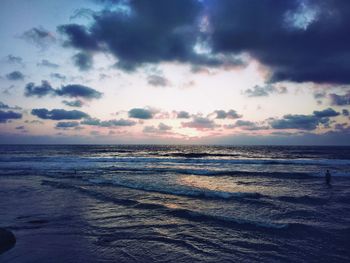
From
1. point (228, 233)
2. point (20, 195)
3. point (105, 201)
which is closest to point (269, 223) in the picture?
point (228, 233)

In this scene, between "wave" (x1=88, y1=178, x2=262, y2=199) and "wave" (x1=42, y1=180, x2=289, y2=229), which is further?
"wave" (x1=88, y1=178, x2=262, y2=199)

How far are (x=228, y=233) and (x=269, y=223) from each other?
219cm

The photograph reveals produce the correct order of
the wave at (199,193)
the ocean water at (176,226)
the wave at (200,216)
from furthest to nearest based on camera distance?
the wave at (199,193) < the wave at (200,216) < the ocean water at (176,226)

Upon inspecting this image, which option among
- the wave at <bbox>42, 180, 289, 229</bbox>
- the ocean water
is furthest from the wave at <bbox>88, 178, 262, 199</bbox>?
the wave at <bbox>42, 180, 289, 229</bbox>

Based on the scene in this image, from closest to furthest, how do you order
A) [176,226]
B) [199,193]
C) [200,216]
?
[176,226] < [200,216] < [199,193]

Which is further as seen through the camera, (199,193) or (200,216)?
(199,193)

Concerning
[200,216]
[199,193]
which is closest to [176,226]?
[200,216]

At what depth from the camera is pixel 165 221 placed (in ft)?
38.4

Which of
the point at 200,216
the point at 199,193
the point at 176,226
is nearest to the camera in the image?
the point at 176,226

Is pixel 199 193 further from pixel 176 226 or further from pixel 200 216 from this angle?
pixel 176 226

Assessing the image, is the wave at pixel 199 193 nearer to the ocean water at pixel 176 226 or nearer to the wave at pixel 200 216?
the ocean water at pixel 176 226

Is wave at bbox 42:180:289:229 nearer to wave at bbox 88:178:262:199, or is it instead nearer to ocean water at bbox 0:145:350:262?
ocean water at bbox 0:145:350:262

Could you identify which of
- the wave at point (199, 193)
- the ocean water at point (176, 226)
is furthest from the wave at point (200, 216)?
the wave at point (199, 193)

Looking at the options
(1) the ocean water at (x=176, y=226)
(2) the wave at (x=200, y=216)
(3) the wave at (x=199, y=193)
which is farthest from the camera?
(3) the wave at (x=199, y=193)
